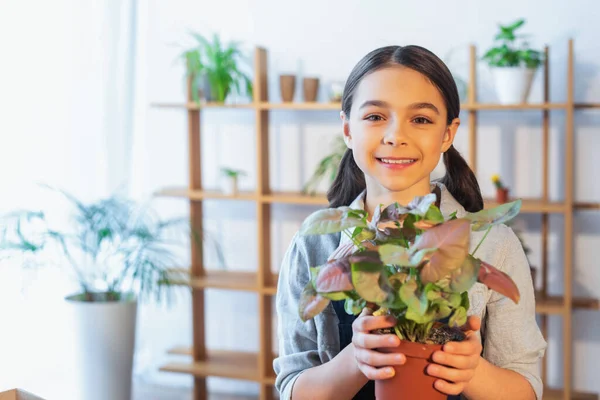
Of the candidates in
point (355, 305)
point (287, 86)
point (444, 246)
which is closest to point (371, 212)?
point (355, 305)

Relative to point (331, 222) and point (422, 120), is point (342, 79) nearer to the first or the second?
point (422, 120)

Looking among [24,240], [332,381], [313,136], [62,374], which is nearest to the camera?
[332,381]

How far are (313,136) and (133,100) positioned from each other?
0.92 m

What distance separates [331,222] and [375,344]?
0.17 meters

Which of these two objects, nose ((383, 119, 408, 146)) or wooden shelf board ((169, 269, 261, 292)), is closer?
nose ((383, 119, 408, 146))

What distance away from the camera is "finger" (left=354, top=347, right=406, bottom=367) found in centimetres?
104

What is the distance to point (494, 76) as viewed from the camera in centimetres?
338

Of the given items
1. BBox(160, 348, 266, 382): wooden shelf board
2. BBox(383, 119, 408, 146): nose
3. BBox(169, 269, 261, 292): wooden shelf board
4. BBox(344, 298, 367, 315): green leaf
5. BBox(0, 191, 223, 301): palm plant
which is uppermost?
BBox(383, 119, 408, 146): nose

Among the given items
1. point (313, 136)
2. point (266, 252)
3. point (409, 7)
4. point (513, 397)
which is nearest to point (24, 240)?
point (266, 252)

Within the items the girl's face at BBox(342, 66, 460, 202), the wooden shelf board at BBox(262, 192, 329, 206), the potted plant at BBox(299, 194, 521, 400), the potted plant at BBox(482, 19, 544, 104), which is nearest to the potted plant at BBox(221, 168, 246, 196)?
the wooden shelf board at BBox(262, 192, 329, 206)

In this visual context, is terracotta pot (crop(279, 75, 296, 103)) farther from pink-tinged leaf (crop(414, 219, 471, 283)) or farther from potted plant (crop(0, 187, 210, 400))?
pink-tinged leaf (crop(414, 219, 471, 283))

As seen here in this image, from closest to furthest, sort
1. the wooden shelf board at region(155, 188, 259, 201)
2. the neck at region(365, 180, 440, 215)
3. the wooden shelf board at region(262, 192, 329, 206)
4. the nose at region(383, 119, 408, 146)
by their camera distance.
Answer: the nose at region(383, 119, 408, 146), the neck at region(365, 180, 440, 215), the wooden shelf board at region(262, 192, 329, 206), the wooden shelf board at region(155, 188, 259, 201)

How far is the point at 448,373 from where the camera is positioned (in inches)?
40.8

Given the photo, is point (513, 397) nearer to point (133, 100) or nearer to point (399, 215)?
point (399, 215)
